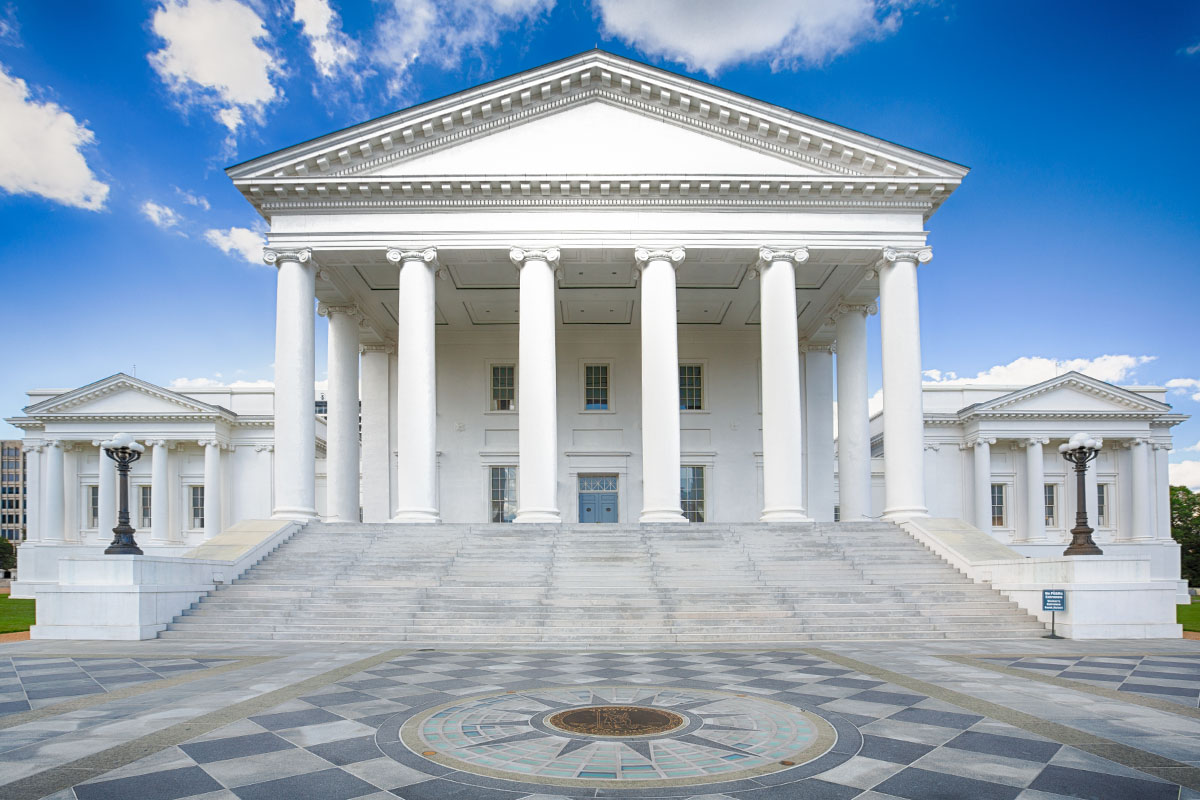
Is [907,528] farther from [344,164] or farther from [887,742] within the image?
[344,164]

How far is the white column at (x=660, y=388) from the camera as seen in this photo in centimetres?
2733

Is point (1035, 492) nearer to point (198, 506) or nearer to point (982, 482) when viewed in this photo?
point (982, 482)

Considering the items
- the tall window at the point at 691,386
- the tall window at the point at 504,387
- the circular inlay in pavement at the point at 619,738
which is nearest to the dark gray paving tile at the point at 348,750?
the circular inlay in pavement at the point at 619,738

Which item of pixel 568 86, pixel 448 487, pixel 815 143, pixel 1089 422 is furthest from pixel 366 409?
pixel 1089 422

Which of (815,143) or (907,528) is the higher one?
(815,143)

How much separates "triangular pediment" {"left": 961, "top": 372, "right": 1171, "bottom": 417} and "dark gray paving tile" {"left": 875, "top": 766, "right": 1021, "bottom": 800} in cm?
4868

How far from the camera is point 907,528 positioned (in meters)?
25.8

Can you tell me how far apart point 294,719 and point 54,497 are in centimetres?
5307

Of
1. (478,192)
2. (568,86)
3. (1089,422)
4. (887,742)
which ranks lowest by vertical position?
(887,742)

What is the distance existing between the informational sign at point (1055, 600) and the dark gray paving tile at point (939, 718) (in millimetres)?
9909

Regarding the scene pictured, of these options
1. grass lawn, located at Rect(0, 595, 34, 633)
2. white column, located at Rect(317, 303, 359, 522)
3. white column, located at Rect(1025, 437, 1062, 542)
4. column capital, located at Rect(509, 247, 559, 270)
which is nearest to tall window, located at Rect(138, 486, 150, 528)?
grass lawn, located at Rect(0, 595, 34, 633)

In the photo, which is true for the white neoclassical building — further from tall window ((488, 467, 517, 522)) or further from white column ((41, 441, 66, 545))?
white column ((41, 441, 66, 545))

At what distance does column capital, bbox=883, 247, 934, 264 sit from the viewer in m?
28.5

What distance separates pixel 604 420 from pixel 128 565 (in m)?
23.8
